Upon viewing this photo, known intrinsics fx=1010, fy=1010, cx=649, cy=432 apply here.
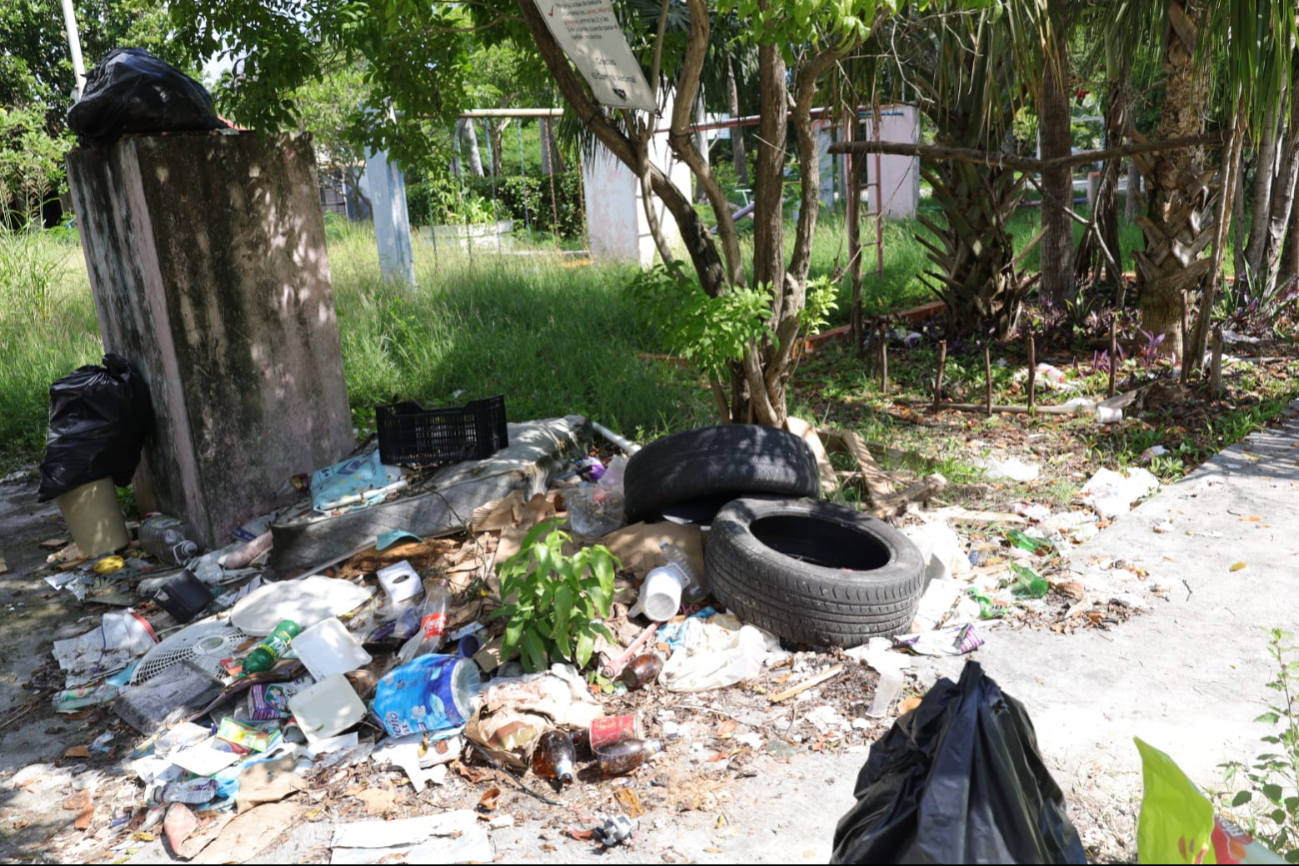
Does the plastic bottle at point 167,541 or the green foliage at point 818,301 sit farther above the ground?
the green foliage at point 818,301

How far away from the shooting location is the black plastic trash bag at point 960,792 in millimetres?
2000

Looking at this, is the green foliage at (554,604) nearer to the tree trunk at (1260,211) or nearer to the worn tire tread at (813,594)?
the worn tire tread at (813,594)

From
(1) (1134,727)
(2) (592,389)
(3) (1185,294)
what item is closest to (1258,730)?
(1) (1134,727)

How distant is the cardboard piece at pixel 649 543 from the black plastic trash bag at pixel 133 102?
336cm

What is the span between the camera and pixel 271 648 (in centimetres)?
446

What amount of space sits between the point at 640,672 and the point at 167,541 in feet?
10.8

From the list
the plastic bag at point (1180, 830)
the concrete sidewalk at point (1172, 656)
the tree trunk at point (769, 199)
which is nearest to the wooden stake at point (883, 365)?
the tree trunk at point (769, 199)

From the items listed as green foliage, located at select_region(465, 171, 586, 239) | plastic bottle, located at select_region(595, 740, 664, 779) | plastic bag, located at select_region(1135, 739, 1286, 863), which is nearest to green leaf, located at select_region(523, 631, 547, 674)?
plastic bottle, located at select_region(595, 740, 664, 779)

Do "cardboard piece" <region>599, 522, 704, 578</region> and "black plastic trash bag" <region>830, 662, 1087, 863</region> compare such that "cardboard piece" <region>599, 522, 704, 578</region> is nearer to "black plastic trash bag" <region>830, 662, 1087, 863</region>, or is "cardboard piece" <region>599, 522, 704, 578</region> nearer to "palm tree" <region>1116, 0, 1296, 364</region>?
"black plastic trash bag" <region>830, 662, 1087, 863</region>

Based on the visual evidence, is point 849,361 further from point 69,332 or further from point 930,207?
point 930,207

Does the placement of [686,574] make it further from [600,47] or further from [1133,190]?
[1133,190]

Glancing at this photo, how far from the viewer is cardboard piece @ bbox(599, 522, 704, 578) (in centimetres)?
472

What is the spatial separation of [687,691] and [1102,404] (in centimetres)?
461

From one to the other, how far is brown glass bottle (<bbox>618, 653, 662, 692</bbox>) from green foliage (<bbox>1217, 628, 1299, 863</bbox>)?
6.57ft
